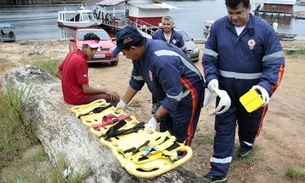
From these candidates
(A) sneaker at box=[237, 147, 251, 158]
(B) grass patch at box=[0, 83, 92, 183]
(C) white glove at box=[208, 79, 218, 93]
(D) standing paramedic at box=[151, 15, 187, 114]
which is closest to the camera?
(C) white glove at box=[208, 79, 218, 93]

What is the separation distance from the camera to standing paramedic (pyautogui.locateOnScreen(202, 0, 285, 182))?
2.53 metres

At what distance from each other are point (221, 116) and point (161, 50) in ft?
2.90

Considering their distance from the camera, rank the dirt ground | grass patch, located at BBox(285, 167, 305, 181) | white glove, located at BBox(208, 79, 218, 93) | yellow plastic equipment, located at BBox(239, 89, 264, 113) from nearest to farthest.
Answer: yellow plastic equipment, located at BBox(239, 89, 264, 113)
white glove, located at BBox(208, 79, 218, 93)
grass patch, located at BBox(285, 167, 305, 181)
the dirt ground

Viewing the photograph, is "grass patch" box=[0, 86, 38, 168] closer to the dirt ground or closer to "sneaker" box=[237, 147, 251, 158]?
the dirt ground

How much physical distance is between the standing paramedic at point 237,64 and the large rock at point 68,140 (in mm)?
751

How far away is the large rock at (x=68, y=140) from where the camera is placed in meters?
2.25

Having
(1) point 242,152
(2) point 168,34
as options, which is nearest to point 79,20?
(2) point 168,34

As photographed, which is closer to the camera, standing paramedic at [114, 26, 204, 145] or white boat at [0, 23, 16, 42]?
standing paramedic at [114, 26, 204, 145]

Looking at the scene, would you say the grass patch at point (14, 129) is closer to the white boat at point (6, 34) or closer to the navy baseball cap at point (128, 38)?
the navy baseball cap at point (128, 38)

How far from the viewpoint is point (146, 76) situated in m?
2.74

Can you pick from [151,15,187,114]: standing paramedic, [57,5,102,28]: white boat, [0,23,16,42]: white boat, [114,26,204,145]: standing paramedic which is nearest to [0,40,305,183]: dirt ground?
[114,26,204,145]: standing paramedic

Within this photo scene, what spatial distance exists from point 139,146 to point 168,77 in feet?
1.97

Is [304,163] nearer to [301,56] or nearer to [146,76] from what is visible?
[146,76]

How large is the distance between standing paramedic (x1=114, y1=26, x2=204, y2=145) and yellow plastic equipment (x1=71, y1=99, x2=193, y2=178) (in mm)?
195
